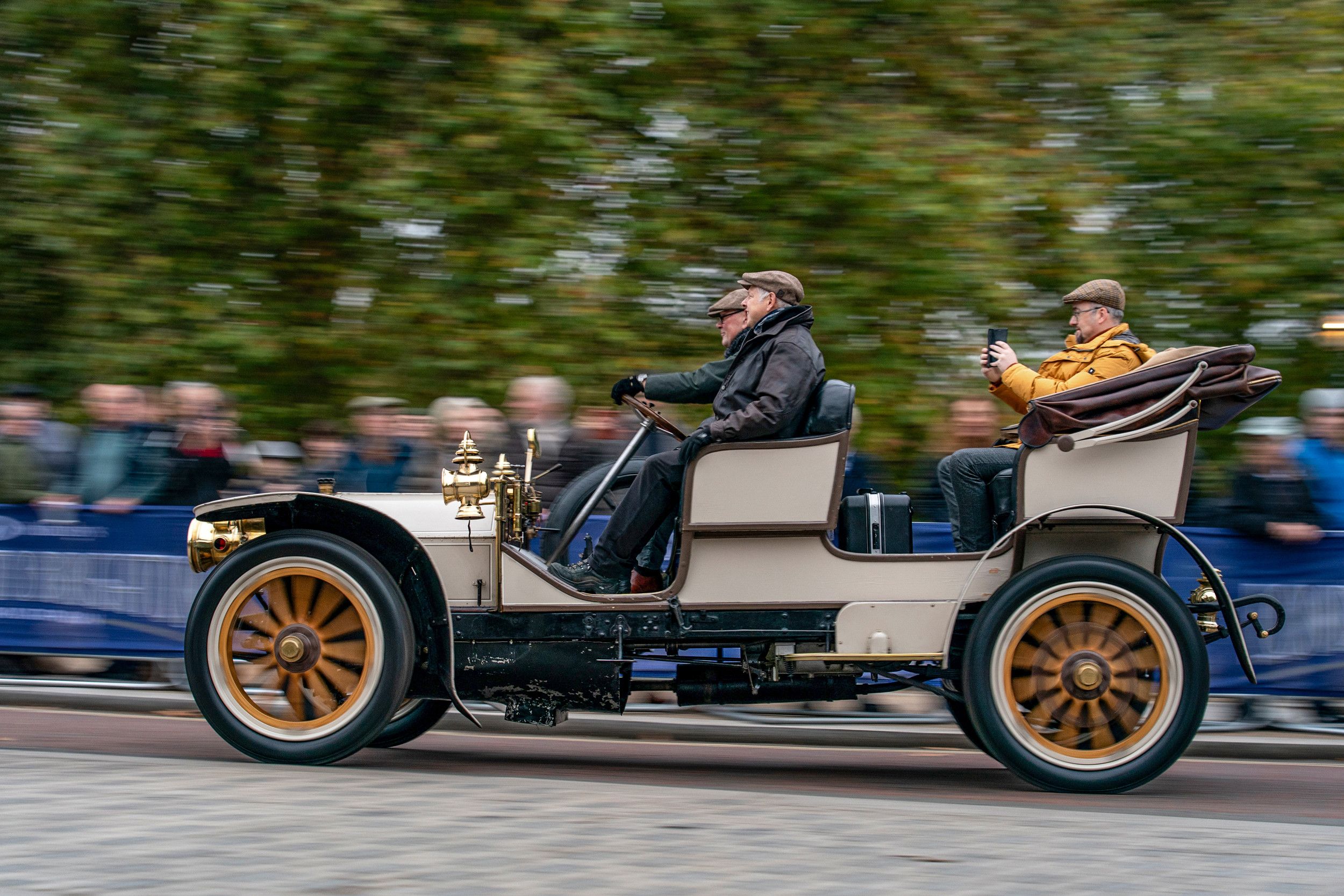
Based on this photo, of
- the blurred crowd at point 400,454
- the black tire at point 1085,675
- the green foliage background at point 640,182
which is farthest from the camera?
the green foliage background at point 640,182

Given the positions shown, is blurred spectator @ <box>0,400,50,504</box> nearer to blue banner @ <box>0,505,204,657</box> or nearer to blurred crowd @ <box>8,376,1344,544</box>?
blurred crowd @ <box>8,376,1344,544</box>

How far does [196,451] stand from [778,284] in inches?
161

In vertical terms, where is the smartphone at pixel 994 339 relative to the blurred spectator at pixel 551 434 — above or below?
above

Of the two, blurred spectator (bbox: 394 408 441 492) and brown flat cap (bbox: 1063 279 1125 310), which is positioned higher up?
brown flat cap (bbox: 1063 279 1125 310)

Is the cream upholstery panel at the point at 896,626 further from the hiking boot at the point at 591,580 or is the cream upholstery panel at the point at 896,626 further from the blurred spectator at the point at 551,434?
the blurred spectator at the point at 551,434

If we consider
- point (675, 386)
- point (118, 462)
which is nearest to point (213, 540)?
point (675, 386)

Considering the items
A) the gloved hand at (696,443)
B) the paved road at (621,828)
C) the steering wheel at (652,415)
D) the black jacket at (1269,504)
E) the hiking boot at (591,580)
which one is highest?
the steering wheel at (652,415)

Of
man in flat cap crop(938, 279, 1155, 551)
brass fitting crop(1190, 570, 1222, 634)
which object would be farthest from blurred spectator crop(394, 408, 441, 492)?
brass fitting crop(1190, 570, 1222, 634)

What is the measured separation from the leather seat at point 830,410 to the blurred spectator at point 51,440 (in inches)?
192

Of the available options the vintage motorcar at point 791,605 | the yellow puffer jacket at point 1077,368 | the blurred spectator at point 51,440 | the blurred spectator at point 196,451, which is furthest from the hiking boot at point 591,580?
the blurred spectator at point 51,440

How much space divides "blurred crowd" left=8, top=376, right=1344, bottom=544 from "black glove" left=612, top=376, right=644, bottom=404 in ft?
5.77

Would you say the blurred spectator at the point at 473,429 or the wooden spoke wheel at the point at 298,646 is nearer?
the wooden spoke wheel at the point at 298,646

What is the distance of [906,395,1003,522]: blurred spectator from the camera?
791 cm

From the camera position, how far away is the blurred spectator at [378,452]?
8.55m
